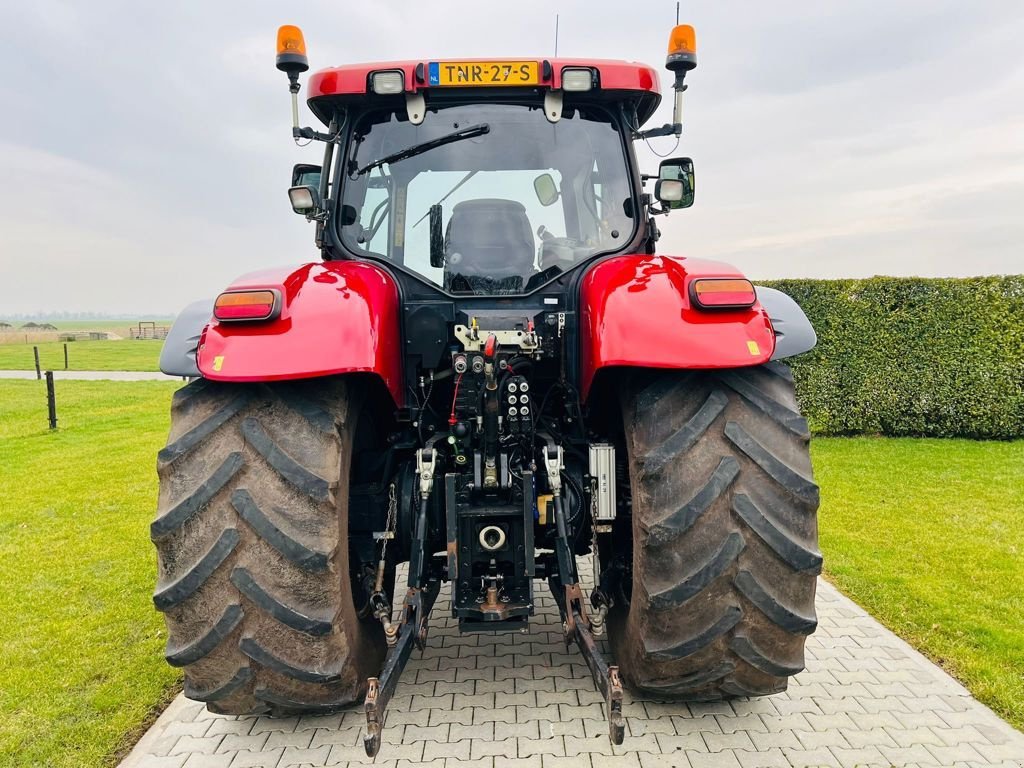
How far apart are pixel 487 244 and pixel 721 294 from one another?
1.12m

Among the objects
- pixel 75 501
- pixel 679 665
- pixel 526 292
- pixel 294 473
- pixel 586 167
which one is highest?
pixel 586 167

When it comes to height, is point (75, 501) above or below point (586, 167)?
below

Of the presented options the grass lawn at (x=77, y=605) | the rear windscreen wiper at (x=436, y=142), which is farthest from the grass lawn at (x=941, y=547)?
the grass lawn at (x=77, y=605)

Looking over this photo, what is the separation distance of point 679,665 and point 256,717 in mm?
1814

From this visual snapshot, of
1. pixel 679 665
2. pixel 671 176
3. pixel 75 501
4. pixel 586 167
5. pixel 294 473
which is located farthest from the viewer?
pixel 75 501

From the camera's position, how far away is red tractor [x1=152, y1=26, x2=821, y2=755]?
2.35 m

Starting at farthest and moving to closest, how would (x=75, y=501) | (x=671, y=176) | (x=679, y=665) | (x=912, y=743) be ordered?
(x=75, y=501) → (x=671, y=176) → (x=912, y=743) → (x=679, y=665)

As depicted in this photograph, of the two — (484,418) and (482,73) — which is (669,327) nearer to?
(484,418)

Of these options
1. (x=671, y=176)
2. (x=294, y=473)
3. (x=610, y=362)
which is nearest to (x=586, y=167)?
(x=671, y=176)

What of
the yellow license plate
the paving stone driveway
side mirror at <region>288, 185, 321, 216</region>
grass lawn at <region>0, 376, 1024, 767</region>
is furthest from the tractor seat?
grass lawn at <region>0, 376, 1024, 767</region>

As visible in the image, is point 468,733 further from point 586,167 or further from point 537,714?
point 586,167

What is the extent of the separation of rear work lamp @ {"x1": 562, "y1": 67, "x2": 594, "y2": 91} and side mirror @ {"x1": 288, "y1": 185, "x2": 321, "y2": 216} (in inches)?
47.0

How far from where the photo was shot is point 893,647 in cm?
374

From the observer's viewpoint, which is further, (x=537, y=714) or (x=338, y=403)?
(x=537, y=714)
